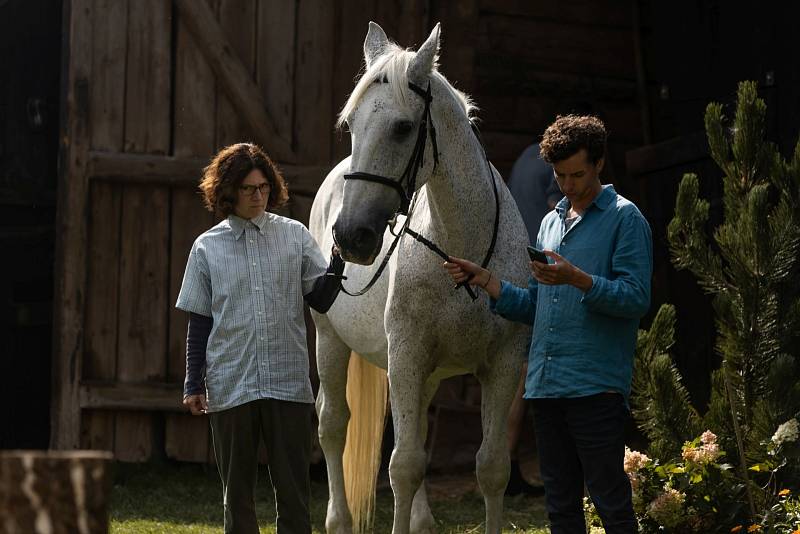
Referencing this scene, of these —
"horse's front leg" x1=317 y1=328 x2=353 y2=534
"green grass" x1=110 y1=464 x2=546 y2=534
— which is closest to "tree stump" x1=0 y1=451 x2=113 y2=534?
"horse's front leg" x1=317 y1=328 x2=353 y2=534

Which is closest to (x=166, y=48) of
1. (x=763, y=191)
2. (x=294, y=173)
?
(x=294, y=173)

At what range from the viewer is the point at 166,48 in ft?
24.5

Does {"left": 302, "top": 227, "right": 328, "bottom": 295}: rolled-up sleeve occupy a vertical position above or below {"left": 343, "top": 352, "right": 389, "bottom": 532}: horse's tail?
above

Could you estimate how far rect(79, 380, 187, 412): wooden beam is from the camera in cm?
734

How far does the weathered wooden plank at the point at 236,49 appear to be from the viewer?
7.54 meters

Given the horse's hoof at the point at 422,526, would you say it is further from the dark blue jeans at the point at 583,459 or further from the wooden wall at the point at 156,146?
the wooden wall at the point at 156,146

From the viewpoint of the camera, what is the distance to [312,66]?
25.0ft

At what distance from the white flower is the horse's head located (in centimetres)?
159

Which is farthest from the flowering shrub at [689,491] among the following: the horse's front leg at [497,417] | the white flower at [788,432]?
the horse's front leg at [497,417]

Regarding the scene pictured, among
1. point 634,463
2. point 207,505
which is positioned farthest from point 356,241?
point 207,505

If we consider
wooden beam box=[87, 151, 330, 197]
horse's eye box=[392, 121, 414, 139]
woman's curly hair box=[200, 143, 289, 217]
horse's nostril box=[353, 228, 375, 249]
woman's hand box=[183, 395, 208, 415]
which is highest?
wooden beam box=[87, 151, 330, 197]

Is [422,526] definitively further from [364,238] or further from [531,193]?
[531,193]

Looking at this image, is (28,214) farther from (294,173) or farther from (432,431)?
(432,431)

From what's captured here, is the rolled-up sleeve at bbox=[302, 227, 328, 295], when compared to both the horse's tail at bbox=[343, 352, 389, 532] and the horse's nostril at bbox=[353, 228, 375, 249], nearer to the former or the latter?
the horse's nostril at bbox=[353, 228, 375, 249]
